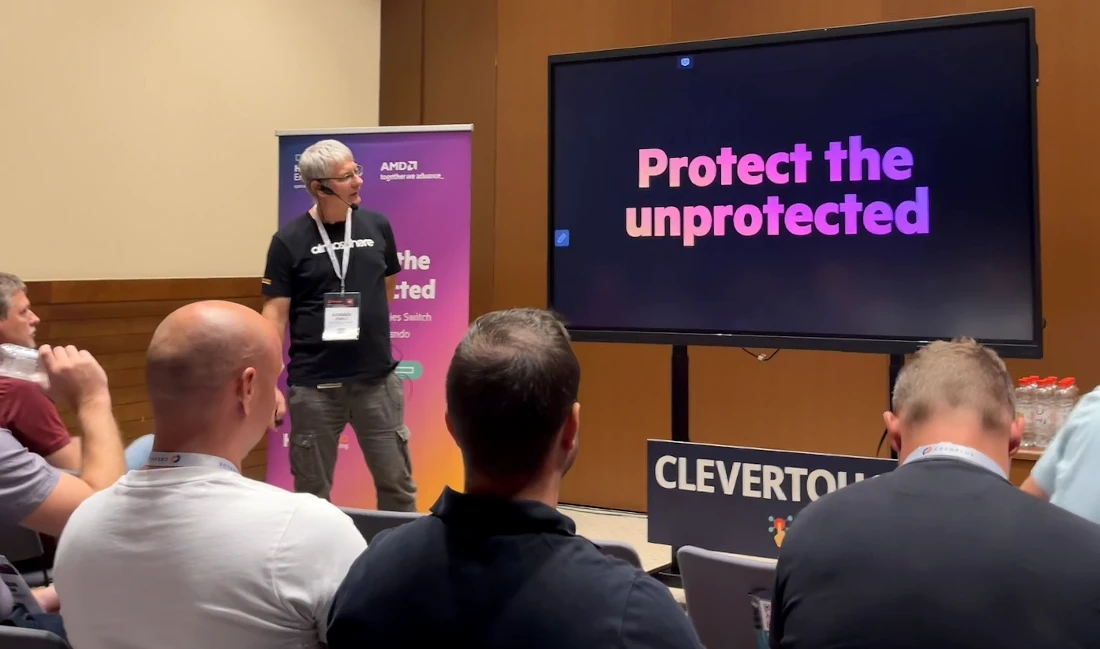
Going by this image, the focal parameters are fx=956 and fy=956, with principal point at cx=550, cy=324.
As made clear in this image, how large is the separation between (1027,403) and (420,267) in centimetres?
272

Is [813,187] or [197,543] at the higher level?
[813,187]

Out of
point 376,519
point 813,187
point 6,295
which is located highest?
point 813,187

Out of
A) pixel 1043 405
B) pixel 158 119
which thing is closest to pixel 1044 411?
pixel 1043 405

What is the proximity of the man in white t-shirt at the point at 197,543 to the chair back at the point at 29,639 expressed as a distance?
7 cm

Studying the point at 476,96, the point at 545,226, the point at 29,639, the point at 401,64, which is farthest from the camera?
the point at 401,64

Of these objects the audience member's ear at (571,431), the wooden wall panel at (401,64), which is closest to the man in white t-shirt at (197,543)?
the audience member's ear at (571,431)

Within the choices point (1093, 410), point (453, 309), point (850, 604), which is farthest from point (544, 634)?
point (453, 309)

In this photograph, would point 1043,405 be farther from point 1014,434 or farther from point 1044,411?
point 1014,434

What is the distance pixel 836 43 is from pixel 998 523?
2088 millimetres

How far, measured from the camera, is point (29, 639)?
4.92 feet

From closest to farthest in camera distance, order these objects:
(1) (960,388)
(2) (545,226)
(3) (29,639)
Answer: (3) (29,639), (1) (960,388), (2) (545,226)

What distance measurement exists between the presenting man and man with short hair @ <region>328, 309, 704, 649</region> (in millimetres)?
2520

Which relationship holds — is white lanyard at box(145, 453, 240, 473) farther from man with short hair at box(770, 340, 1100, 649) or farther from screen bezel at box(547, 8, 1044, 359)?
screen bezel at box(547, 8, 1044, 359)

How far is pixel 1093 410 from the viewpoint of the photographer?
193 centimetres
